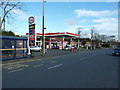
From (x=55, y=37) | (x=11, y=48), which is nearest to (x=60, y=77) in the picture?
(x=11, y=48)

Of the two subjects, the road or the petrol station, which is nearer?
the road

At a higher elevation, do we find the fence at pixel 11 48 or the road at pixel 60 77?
the fence at pixel 11 48

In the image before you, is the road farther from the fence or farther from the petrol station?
the petrol station

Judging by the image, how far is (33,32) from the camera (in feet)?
74.1

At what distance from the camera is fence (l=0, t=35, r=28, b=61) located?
46.4 ft

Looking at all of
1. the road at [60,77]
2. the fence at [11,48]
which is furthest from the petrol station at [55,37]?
the road at [60,77]

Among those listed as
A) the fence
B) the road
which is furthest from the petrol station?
the road

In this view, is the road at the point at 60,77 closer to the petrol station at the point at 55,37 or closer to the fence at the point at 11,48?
the fence at the point at 11,48

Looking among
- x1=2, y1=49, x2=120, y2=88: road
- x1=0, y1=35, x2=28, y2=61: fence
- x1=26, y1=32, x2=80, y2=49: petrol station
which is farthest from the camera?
x1=26, y1=32, x2=80, y2=49: petrol station

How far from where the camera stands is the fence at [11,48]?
14148mm

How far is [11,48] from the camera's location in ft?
49.5

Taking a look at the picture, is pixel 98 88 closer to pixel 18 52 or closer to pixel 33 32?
pixel 18 52

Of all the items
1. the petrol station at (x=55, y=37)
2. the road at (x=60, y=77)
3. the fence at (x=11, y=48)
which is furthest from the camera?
the petrol station at (x=55, y=37)

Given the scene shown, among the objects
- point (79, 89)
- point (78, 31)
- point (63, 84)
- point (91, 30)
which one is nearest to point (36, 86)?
point (63, 84)
